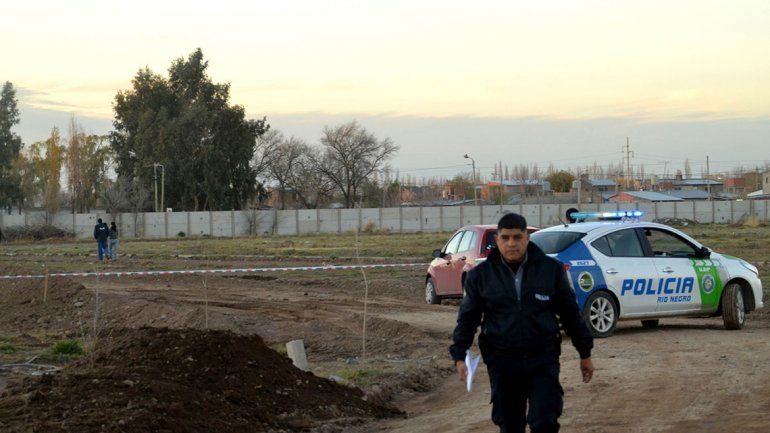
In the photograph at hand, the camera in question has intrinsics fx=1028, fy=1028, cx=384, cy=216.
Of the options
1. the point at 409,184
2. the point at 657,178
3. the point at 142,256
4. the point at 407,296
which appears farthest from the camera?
the point at 657,178

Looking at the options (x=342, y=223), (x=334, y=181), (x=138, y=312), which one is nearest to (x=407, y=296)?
(x=138, y=312)

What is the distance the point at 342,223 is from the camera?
272 feet

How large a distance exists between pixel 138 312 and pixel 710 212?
6947 centimetres

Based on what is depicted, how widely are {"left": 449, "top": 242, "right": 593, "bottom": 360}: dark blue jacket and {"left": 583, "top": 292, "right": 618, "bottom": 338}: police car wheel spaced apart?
8.07 meters

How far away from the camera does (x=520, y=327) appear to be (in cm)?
620

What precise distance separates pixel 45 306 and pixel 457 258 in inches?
364

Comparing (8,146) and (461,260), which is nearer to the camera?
(461,260)

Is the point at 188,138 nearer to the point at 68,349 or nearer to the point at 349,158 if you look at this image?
the point at 349,158

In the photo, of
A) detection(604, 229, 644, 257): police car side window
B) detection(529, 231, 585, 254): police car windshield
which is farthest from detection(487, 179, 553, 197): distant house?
detection(529, 231, 585, 254): police car windshield

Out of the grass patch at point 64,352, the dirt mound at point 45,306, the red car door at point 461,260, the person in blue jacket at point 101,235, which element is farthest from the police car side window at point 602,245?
the person in blue jacket at point 101,235

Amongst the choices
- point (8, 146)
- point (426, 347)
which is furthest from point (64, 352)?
point (8, 146)

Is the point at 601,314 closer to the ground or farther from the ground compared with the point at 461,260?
closer to the ground

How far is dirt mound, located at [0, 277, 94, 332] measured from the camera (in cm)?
1991

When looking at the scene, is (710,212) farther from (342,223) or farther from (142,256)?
(142,256)
